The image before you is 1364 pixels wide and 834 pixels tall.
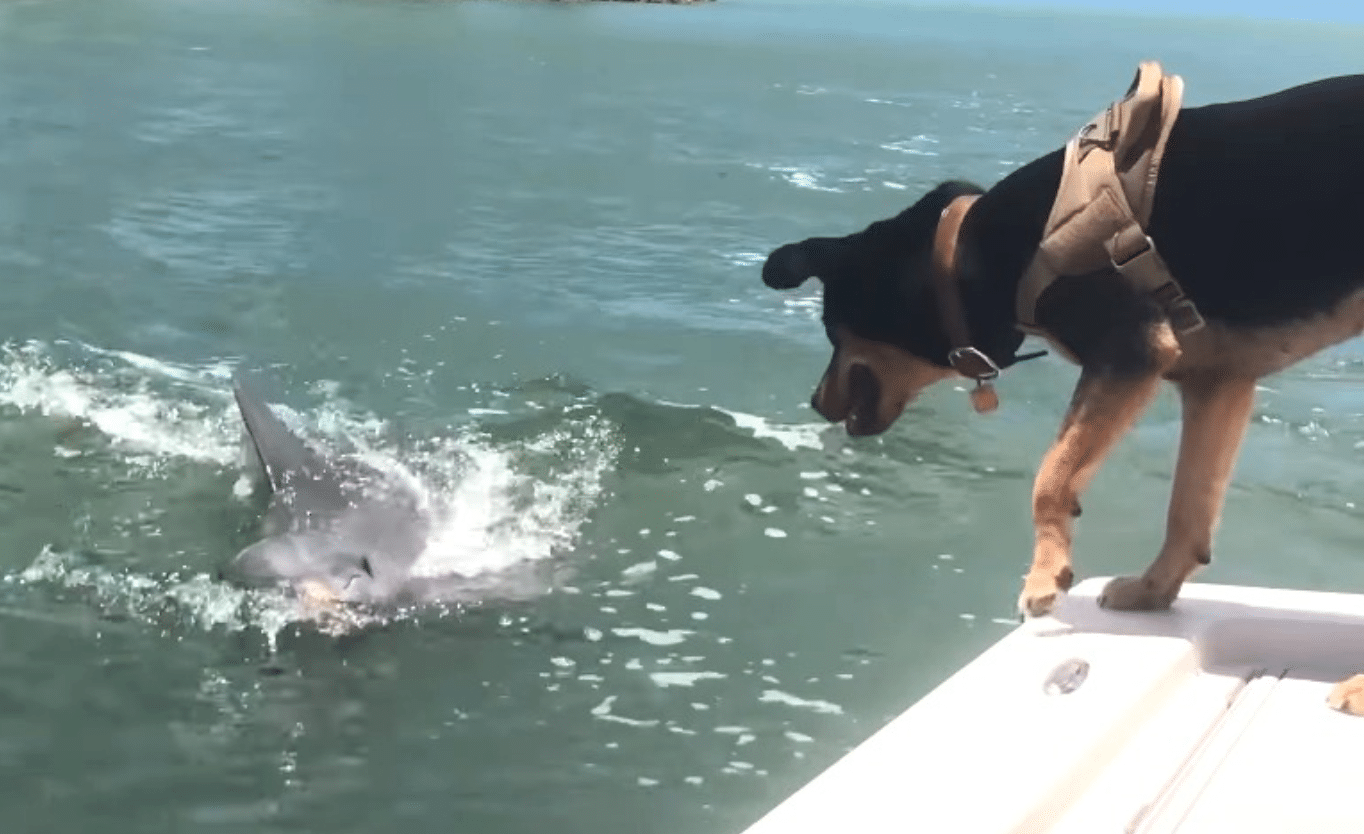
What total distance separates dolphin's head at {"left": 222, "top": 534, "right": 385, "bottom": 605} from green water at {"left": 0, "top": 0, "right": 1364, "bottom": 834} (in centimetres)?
18

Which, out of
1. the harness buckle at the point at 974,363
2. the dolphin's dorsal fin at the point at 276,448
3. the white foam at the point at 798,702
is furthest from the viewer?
the dolphin's dorsal fin at the point at 276,448

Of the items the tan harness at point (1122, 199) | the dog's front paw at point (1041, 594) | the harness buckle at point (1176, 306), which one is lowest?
the dog's front paw at point (1041, 594)

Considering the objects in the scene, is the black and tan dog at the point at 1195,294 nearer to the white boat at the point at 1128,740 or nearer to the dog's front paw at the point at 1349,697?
the white boat at the point at 1128,740

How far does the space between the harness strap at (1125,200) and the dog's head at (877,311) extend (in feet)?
1.79

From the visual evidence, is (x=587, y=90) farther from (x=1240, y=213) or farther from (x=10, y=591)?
(x=1240, y=213)

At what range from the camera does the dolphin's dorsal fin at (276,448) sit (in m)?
7.42

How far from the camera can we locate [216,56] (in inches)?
1580

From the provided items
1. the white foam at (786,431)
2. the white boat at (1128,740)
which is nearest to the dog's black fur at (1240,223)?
the white boat at (1128,740)

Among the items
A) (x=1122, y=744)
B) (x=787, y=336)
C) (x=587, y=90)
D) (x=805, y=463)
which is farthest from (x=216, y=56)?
(x=1122, y=744)

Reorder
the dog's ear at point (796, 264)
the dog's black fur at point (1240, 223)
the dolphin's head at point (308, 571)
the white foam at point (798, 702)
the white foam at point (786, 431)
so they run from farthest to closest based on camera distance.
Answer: the white foam at point (786, 431) < the dolphin's head at point (308, 571) < the white foam at point (798, 702) < the dog's ear at point (796, 264) < the dog's black fur at point (1240, 223)

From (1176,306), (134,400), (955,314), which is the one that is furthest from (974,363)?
(134,400)

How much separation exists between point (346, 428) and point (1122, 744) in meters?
6.92

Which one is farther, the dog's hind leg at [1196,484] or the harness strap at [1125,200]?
the dog's hind leg at [1196,484]

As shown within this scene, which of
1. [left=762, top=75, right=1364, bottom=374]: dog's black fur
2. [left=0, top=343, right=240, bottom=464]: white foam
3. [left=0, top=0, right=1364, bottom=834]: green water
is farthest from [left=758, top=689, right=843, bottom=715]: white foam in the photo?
[left=0, top=343, right=240, bottom=464]: white foam
